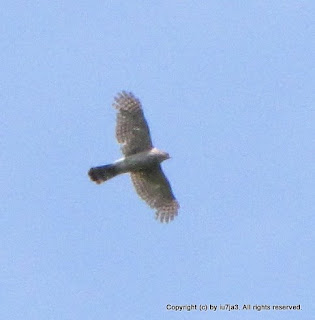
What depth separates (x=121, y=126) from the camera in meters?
26.7

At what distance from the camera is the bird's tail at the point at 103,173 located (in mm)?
26422

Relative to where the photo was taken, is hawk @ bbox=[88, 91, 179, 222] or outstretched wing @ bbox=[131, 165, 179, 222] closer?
hawk @ bbox=[88, 91, 179, 222]

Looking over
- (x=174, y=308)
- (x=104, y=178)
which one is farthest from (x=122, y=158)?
(x=174, y=308)

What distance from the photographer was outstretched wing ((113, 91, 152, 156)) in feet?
87.3

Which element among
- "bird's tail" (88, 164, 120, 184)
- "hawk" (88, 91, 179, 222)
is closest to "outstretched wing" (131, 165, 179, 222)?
"hawk" (88, 91, 179, 222)

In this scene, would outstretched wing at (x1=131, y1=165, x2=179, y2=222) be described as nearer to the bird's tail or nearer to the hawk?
the hawk

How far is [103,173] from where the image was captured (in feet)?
86.7

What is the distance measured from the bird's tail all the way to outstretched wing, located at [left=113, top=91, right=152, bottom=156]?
1.64ft

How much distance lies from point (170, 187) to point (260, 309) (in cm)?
615

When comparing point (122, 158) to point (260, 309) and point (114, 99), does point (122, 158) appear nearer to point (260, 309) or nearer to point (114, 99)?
point (114, 99)

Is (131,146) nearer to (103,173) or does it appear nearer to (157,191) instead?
(103,173)

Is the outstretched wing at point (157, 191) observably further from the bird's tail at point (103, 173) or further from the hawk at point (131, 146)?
the bird's tail at point (103, 173)

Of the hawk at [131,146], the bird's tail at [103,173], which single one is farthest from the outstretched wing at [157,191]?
the bird's tail at [103,173]

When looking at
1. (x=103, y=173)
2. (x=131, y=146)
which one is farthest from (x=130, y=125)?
(x=103, y=173)
